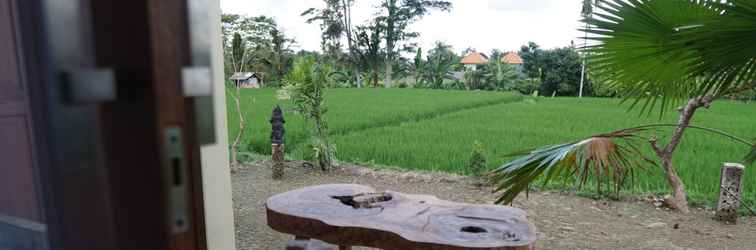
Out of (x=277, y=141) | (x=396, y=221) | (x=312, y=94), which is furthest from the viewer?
(x=312, y=94)

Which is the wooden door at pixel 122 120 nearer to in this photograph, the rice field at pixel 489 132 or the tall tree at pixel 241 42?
the rice field at pixel 489 132

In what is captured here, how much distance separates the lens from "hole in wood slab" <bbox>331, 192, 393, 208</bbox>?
7.28 feet

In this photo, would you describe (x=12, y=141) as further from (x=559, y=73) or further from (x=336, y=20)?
(x=336, y=20)

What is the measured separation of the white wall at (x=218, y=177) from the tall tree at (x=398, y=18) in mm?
19095

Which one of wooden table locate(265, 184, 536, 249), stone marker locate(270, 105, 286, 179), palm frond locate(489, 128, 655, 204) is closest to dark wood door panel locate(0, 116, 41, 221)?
wooden table locate(265, 184, 536, 249)

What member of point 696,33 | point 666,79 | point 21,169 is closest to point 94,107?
point 21,169

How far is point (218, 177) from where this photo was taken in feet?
6.38

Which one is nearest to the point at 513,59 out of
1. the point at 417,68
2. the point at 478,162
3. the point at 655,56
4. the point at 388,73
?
the point at 417,68

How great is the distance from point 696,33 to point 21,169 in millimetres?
2062

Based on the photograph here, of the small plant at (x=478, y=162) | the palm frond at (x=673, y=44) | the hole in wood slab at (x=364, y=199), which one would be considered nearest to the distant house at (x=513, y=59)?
the small plant at (x=478, y=162)

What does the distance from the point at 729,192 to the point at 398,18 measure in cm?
1839

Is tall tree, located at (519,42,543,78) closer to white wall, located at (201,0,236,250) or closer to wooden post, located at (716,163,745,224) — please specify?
wooden post, located at (716,163,745,224)

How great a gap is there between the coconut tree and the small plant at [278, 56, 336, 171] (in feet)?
11.2

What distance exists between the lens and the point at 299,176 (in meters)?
5.31
